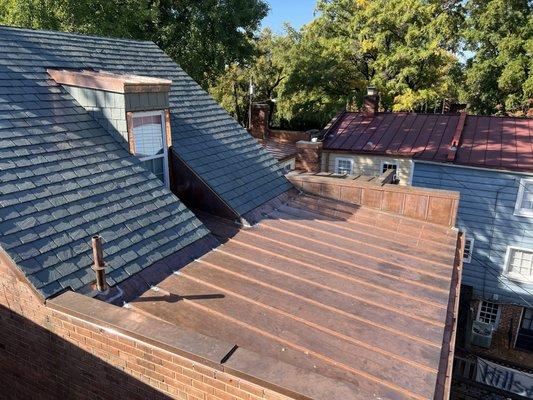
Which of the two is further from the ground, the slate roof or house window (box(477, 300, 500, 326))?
the slate roof

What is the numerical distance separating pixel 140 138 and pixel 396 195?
5646 millimetres

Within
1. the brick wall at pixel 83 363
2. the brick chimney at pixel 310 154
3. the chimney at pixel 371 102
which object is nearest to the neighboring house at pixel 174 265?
the brick wall at pixel 83 363

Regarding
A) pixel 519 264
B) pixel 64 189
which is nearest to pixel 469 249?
pixel 519 264

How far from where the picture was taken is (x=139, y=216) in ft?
A: 20.2

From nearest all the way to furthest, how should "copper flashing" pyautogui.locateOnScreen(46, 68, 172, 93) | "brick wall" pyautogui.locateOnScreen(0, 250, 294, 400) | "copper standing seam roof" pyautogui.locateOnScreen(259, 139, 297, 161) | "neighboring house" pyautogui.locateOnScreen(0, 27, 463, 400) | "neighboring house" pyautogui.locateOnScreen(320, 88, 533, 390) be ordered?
"brick wall" pyautogui.locateOnScreen(0, 250, 294, 400), "neighboring house" pyautogui.locateOnScreen(0, 27, 463, 400), "copper flashing" pyautogui.locateOnScreen(46, 68, 172, 93), "neighboring house" pyautogui.locateOnScreen(320, 88, 533, 390), "copper standing seam roof" pyautogui.locateOnScreen(259, 139, 297, 161)

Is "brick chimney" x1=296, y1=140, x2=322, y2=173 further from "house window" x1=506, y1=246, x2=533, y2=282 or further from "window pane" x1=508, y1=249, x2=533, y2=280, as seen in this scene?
"window pane" x1=508, y1=249, x2=533, y2=280

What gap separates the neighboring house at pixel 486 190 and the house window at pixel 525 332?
34 millimetres

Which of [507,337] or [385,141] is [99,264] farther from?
[507,337]

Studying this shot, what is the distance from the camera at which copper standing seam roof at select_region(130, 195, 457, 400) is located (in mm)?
4285

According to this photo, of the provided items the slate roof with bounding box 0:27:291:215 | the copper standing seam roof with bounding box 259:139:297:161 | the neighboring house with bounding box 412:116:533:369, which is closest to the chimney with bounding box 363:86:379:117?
the copper standing seam roof with bounding box 259:139:297:161

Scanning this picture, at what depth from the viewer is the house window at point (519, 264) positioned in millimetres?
14633

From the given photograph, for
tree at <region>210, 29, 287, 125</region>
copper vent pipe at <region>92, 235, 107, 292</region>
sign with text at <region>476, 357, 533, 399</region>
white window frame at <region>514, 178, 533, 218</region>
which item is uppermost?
tree at <region>210, 29, 287, 125</region>

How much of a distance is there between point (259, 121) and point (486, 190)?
1128 centimetres

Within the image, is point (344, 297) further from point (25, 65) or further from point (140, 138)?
point (25, 65)
